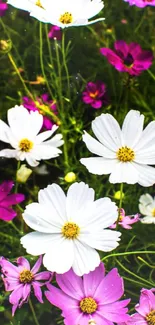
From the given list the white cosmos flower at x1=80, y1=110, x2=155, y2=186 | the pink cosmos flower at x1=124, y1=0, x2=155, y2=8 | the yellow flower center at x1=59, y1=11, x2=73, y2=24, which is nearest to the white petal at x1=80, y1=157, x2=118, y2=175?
the white cosmos flower at x1=80, y1=110, x2=155, y2=186

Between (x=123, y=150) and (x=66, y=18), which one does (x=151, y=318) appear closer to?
(x=123, y=150)

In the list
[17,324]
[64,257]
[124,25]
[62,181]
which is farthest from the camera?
[124,25]

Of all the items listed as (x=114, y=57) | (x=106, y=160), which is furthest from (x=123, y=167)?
(x=114, y=57)

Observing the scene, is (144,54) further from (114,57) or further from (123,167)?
(123,167)

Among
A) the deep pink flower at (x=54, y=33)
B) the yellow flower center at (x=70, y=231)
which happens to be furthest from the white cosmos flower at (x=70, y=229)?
the deep pink flower at (x=54, y=33)

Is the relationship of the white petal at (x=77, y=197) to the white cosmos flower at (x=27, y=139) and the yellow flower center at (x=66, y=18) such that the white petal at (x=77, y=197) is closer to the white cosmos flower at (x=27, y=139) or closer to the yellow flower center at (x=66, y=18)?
the white cosmos flower at (x=27, y=139)

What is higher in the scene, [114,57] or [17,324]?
[114,57]

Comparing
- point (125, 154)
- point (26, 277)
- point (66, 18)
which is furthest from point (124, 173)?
point (66, 18)
